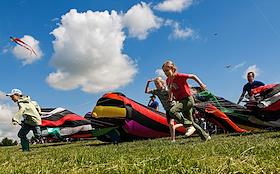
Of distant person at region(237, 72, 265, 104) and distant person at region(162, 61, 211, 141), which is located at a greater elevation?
distant person at region(237, 72, 265, 104)

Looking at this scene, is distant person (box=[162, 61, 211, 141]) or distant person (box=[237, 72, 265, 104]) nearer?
distant person (box=[162, 61, 211, 141])

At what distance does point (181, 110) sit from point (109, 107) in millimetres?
3738

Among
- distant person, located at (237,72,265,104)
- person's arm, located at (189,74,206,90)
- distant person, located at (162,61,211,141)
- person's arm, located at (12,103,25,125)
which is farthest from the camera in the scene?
distant person, located at (237,72,265,104)

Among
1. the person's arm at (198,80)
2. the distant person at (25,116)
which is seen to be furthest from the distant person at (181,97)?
the distant person at (25,116)

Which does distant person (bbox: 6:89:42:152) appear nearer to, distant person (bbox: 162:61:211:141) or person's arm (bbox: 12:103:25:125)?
person's arm (bbox: 12:103:25:125)

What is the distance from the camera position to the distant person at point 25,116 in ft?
38.6

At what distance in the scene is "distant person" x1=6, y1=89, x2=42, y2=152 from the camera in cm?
1176

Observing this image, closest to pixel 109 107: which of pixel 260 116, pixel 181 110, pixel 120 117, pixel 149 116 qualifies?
pixel 120 117

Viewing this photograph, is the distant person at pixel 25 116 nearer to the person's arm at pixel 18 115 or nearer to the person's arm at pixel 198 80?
the person's arm at pixel 18 115

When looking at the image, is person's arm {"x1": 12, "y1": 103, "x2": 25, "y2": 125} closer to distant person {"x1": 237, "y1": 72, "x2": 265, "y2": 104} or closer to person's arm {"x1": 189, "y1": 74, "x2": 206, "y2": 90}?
person's arm {"x1": 189, "y1": 74, "x2": 206, "y2": 90}

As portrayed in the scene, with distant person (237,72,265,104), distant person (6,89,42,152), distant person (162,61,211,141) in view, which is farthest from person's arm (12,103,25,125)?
distant person (237,72,265,104)

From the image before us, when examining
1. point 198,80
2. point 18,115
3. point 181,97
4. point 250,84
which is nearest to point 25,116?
point 18,115

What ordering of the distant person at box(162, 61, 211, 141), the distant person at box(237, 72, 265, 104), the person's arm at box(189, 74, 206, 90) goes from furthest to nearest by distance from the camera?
the distant person at box(237, 72, 265, 104), the distant person at box(162, 61, 211, 141), the person's arm at box(189, 74, 206, 90)

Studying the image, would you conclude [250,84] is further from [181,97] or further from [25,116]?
[25,116]
